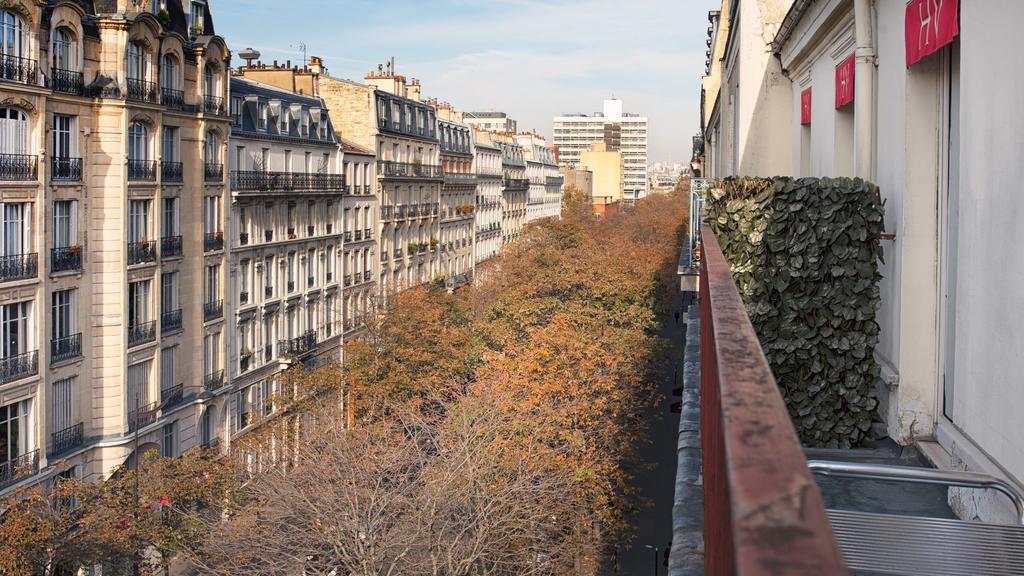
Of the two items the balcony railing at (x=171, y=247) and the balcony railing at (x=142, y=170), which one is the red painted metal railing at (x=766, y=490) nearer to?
the balcony railing at (x=142, y=170)

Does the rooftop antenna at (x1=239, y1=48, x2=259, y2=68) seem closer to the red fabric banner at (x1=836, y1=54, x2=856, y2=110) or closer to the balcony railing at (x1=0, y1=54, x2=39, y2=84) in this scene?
the balcony railing at (x1=0, y1=54, x2=39, y2=84)

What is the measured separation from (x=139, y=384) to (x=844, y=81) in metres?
25.3

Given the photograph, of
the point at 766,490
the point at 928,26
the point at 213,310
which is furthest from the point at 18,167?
the point at 766,490

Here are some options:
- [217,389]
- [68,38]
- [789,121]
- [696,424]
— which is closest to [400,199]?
[217,389]

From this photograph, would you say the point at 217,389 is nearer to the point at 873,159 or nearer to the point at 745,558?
the point at 873,159

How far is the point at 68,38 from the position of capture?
27.5m

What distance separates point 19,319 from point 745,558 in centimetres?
2725

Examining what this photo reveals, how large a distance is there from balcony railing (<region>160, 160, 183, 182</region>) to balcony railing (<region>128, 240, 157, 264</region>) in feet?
7.96

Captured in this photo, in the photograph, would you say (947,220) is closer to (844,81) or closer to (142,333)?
(844,81)

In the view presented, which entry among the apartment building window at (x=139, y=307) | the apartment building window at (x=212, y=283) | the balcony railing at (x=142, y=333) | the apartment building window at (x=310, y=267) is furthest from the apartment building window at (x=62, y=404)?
the apartment building window at (x=310, y=267)

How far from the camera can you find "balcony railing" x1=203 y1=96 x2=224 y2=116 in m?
35.4

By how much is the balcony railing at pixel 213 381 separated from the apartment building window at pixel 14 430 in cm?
954

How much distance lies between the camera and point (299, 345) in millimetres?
43094

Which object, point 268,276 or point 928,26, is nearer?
point 928,26
